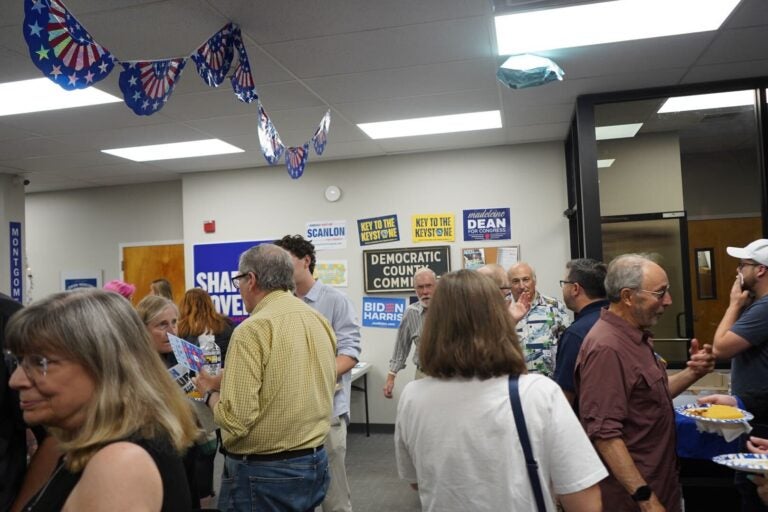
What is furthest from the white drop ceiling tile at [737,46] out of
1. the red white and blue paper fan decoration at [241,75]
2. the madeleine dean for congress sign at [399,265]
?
the madeleine dean for congress sign at [399,265]

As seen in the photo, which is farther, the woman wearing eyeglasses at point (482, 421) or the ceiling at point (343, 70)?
the ceiling at point (343, 70)

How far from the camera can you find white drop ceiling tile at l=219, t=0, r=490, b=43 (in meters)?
2.50

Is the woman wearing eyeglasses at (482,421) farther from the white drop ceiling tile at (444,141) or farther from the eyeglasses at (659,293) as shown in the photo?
the white drop ceiling tile at (444,141)

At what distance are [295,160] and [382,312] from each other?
95.3 inches

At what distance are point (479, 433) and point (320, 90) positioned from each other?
2769mm

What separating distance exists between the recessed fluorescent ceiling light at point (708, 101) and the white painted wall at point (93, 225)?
504 centimetres

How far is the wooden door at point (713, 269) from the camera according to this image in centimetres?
475

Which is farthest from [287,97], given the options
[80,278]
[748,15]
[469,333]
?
[80,278]

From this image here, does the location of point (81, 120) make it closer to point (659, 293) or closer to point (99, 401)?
point (99, 401)

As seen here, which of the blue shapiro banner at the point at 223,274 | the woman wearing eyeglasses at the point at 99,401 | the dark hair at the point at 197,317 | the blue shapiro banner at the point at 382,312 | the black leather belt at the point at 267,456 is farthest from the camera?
the blue shapiro banner at the point at 223,274

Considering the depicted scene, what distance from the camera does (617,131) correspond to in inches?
180

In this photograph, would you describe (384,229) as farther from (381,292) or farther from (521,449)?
(521,449)

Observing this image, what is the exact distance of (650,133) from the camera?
15.5 feet

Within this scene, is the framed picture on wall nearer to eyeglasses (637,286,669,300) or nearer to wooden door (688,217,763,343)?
wooden door (688,217,763,343)
